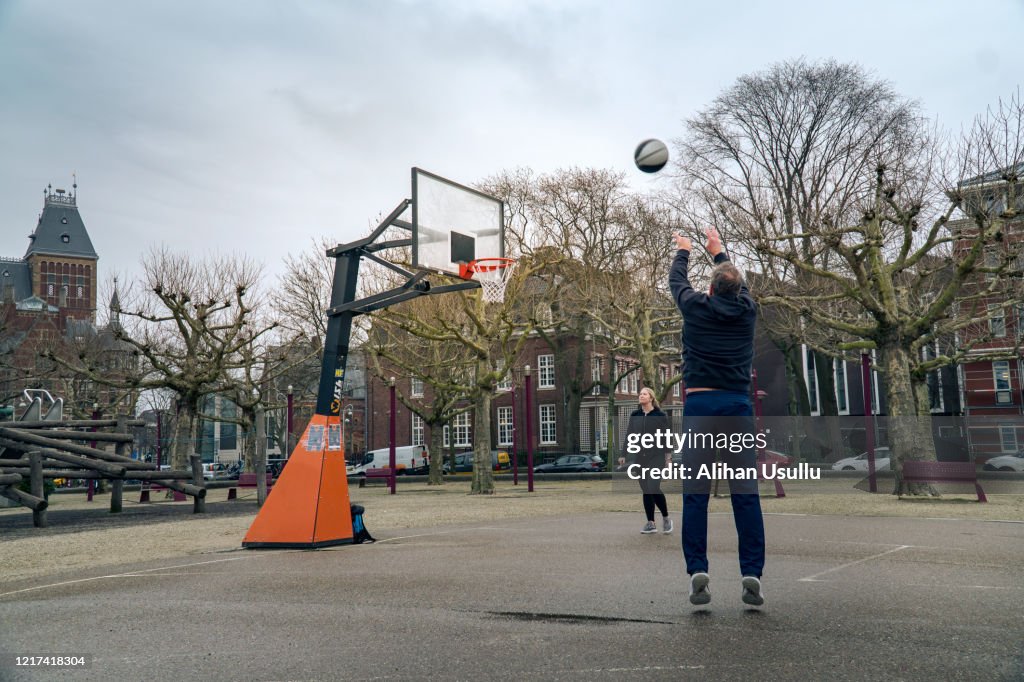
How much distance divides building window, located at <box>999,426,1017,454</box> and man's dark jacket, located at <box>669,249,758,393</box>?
21.2 meters

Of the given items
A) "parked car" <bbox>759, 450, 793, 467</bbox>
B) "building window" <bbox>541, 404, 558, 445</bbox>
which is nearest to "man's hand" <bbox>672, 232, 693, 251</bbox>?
"parked car" <bbox>759, 450, 793, 467</bbox>

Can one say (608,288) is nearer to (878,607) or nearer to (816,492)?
(816,492)

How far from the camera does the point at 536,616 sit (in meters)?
5.31

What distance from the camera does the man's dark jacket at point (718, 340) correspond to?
5.60m

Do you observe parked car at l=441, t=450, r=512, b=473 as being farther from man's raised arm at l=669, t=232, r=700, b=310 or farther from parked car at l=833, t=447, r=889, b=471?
man's raised arm at l=669, t=232, r=700, b=310

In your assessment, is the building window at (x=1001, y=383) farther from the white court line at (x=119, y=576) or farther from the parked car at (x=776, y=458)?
the white court line at (x=119, y=576)

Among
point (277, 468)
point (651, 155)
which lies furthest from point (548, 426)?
point (651, 155)

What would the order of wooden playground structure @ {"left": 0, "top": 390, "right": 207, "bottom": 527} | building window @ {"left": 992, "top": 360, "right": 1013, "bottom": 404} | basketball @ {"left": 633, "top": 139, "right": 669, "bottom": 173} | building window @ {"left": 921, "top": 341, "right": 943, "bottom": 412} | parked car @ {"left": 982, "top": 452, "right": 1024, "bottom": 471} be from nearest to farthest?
1. basketball @ {"left": 633, "top": 139, "right": 669, "bottom": 173}
2. wooden playground structure @ {"left": 0, "top": 390, "right": 207, "bottom": 527}
3. parked car @ {"left": 982, "top": 452, "right": 1024, "bottom": 471}
4. building window @ {"left": 992, "top": 360, "right": 1013, "bottom": 404}
5. building window @ {"left": 921, "top": 341, "right": 943, "bottom": 412}

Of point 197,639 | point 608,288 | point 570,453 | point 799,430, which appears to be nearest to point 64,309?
point 570,453

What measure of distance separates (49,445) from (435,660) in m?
15.6

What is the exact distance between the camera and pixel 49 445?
16.9 metres

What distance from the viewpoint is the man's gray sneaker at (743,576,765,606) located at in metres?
5.27

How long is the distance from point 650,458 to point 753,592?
5593 mm

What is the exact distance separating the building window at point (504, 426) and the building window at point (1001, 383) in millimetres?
34065
